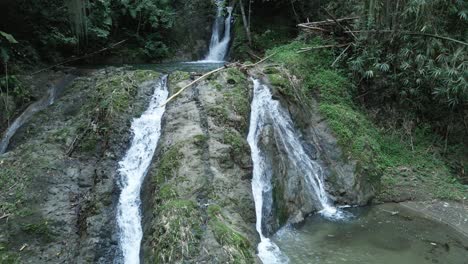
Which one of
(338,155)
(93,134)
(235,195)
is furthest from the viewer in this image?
(338,155)

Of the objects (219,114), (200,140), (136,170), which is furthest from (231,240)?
(219,114)

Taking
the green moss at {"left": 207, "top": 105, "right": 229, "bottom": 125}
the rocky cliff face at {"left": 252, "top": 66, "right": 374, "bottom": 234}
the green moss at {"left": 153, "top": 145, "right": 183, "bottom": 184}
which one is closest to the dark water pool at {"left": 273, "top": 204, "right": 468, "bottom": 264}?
the rocky cliff face at {"left": 252, "top": 66, "right": 374, "bottom": 234}

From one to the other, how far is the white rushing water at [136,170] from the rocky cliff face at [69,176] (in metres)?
0.15

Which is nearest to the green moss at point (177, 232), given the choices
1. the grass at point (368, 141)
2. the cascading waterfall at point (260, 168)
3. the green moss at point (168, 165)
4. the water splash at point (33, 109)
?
the green moss at point (168, 165)

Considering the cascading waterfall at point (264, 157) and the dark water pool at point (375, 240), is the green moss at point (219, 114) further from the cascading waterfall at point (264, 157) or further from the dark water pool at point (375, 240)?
the dark water pool at point (375, 240)

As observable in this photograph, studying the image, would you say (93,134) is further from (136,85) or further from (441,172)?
(441,172)

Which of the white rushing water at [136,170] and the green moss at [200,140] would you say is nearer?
the white rushing water at [136,170]

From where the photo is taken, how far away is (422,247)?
661 centimetres

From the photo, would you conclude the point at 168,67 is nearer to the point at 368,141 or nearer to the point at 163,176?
the point at 368,141

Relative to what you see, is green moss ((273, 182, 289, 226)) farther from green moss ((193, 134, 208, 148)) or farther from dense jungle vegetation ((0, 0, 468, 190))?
dense jungle vegetation ((0, 0, 468, 190))

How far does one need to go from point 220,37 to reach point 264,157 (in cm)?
869

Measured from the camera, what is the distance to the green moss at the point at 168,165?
6.25 meters

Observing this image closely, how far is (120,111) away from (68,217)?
7.81 feet

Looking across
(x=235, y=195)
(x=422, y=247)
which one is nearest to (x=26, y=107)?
(x=235, y=195)
